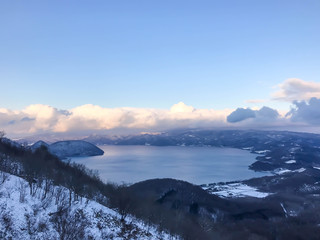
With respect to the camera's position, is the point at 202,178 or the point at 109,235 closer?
the point at 109,235

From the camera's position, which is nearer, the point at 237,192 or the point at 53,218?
the point at 53,218

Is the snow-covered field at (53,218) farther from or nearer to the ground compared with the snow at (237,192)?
farther from the ground

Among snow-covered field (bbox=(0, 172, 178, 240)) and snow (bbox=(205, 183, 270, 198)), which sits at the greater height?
snow-covered field (bbox=(0, 172, 178, 240))

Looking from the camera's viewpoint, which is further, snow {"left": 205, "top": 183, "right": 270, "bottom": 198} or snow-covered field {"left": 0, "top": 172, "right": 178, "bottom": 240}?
snow {"left": 205, "top": 183, "right": 270, "bottom": 198}

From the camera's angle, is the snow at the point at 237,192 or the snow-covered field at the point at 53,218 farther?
the snow at the point at 237,192

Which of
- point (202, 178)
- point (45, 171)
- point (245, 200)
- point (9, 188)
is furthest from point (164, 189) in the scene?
point (9, 188)

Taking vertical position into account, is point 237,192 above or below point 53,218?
below

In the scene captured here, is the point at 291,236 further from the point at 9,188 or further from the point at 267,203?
the point at 9,188

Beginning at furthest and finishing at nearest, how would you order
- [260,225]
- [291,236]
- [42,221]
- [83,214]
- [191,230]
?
[260,225] < [291,236] < [191,230] < [83,214] < [42,221]
